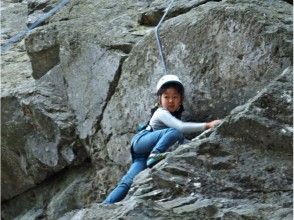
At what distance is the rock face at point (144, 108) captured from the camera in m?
4.98

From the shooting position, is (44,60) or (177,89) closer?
(177,89)

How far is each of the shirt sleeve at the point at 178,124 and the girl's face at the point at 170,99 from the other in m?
0.13

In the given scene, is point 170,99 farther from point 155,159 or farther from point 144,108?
point 155,159

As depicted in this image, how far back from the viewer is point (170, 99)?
6.96m

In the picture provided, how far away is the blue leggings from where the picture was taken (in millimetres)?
6422

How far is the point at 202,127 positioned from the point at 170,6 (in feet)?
7.62

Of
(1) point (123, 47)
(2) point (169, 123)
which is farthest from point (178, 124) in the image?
(1) point (123, 47)

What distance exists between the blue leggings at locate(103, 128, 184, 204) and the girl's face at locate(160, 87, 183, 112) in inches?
14.8

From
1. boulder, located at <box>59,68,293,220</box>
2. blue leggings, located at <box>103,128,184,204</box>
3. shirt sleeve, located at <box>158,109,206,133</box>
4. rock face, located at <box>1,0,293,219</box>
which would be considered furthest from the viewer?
shirt sleeve, located at <box>158,109,206,133</box>

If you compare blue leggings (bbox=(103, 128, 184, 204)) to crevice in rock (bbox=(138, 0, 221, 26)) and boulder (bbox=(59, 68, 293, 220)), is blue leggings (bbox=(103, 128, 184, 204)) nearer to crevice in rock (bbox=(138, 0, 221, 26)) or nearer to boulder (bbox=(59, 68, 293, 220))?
boulder (bbox=(59, 68, 293, 220))

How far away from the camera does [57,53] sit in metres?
9.12

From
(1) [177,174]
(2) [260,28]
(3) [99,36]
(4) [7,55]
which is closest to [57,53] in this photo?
(3) [99,36]

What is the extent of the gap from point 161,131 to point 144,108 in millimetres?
1037

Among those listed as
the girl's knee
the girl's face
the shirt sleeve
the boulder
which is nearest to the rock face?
the boulder
